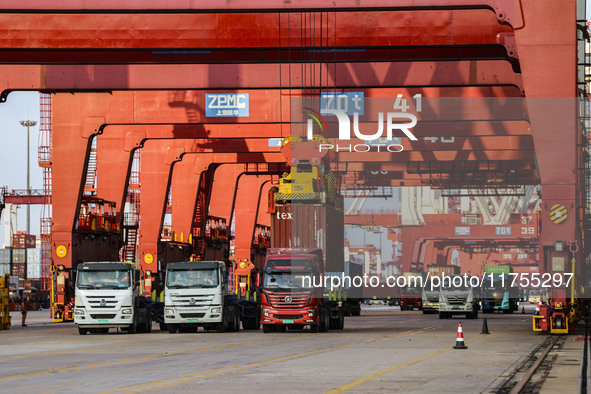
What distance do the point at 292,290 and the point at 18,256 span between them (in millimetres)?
100620

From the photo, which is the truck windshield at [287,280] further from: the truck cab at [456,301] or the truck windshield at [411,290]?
the truck windshield at [411,290]

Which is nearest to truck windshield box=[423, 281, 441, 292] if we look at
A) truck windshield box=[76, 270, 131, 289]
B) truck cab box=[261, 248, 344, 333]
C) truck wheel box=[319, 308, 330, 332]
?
truck wheel box=[319, 308, 330, 332]

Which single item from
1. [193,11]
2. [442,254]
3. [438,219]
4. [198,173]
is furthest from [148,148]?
[442,254]

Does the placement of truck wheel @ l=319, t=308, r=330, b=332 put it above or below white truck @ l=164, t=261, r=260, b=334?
below

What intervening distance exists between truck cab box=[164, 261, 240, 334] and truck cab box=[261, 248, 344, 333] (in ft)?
4.91

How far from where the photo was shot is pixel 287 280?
107ft

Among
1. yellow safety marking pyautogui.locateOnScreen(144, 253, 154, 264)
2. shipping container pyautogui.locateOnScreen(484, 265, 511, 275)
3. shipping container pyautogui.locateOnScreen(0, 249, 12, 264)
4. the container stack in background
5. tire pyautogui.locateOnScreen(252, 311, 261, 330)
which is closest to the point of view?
tire pyautogui.locateOnScreen(252, 311, 261, 330)

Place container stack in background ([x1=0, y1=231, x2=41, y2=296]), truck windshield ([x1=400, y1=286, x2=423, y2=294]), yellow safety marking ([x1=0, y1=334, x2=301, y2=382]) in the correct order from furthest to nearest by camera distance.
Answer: container stack in background ([x1=0, y1=231, x2=41, y2=296]) → truck windshield ([x1=400, y1=286, x2=423, y2=294]) → yellow safety marking ([x1=0, y1=334, x2=301, y2=382])

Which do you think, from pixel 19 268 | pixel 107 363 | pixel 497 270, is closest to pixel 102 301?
pixel 107 363

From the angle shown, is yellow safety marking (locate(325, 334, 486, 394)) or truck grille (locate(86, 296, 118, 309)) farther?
truck grille (locate(86, 296, 118, 309))

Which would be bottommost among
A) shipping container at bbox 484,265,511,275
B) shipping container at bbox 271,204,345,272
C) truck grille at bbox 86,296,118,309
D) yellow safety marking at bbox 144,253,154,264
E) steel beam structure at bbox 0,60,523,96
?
truck grille at bbox 86,296,118,309

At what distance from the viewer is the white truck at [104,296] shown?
1277 inches

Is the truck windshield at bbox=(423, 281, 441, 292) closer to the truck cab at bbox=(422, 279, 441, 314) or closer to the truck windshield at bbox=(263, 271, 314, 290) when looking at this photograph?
the truck cab at bbox=(422, 279, 441, 314)

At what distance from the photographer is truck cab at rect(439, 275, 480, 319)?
49.8 m
